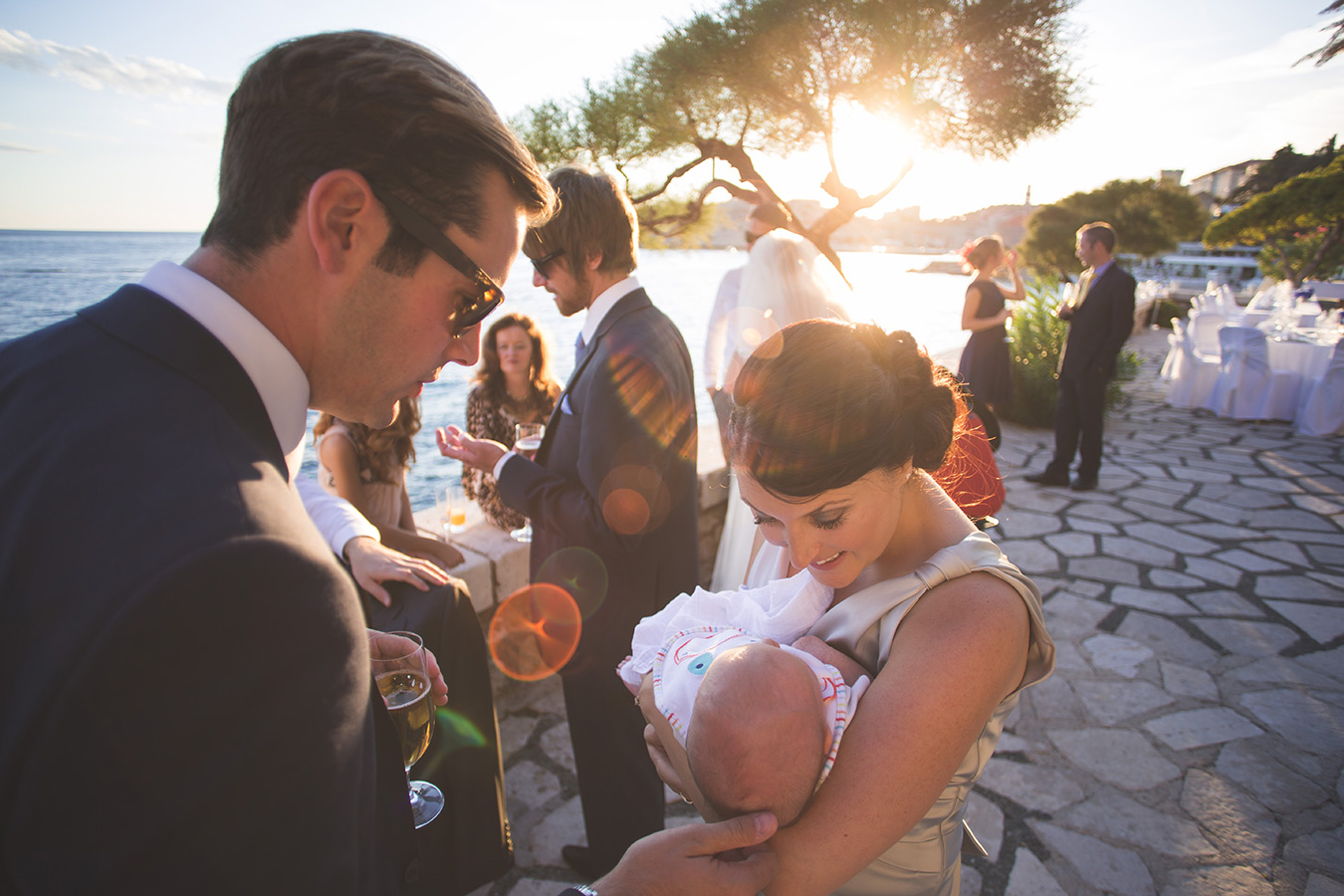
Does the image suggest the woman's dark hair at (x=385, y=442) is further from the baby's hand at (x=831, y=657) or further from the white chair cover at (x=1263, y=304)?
the white chair cover at (x=1263, y=304)

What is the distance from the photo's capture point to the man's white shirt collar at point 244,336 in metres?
0.89

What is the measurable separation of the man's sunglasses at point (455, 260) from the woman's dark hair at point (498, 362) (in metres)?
2.84

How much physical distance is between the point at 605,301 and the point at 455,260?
1.22m

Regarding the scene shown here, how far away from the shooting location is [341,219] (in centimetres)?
104

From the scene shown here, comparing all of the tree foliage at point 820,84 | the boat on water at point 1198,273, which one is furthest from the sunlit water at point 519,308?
the boat on water at point 1198,273

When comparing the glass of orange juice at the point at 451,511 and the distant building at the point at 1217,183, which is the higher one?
the distant building at the point at 1217,183

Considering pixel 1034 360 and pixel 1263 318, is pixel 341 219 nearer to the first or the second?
pixel 1034 360

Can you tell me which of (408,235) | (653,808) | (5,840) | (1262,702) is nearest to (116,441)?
(5,840)

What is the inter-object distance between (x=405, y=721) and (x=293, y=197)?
3.36 feet

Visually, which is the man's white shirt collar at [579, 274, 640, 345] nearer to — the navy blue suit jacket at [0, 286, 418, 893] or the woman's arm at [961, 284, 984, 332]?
the navy blue suit jacket at [0, 286, 418, 893]

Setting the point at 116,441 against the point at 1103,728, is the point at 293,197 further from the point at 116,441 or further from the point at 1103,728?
the point at 1103,728

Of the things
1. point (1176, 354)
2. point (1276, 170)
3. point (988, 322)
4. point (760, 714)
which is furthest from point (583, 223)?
point (1276, 170)

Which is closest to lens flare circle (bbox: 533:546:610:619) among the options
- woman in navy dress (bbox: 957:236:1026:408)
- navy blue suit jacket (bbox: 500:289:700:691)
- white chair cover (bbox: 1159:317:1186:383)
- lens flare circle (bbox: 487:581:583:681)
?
navy blue suit jacket (bbox: 500:289:700:691)

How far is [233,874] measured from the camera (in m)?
0.69
